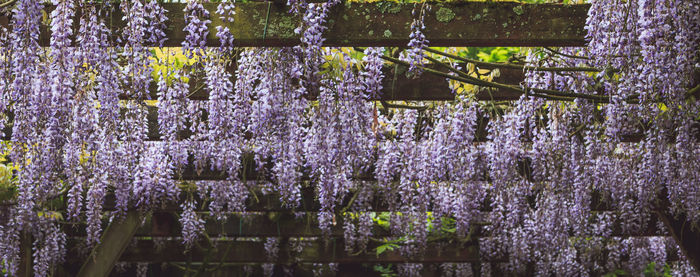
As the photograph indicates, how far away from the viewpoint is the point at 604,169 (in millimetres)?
5301

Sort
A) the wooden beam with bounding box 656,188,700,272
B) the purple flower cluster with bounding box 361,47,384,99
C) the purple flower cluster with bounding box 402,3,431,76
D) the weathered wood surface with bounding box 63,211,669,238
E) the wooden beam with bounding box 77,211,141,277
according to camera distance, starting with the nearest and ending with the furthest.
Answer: the purple flower cluster with bounding box 402,3,431,76 → the purple flower cluster with bounding box 361,47,384,99 → the wooden beam with bounding box 656,188,700,272 → the wooden beam with bounding box 77,211,141,277 → the weathered wood surface with bounding box 63,211,669,238

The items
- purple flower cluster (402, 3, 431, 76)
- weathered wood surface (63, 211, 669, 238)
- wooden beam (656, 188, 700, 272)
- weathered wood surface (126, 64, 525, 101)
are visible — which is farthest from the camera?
weathered wood surface (63, 211, 669, 238)

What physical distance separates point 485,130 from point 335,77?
168cm

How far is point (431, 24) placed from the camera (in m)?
3.19

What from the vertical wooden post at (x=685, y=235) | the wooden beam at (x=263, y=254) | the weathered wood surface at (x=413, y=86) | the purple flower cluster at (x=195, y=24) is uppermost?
the purple flower cluster at (x=195, y=24)

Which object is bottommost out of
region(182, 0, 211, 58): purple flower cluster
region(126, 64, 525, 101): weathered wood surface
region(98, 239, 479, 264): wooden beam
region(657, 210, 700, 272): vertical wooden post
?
region(98, 239, 479, 264): wooden beam

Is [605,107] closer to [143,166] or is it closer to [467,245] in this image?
[143,166]

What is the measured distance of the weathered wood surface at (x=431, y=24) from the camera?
317 centimetres

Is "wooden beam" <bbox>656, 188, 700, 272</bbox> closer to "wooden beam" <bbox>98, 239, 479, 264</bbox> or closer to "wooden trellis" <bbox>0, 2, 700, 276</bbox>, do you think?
"wooden trellis" <bbox>0, 2, 700, 276</bbox>

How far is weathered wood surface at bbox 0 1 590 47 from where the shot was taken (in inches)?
125

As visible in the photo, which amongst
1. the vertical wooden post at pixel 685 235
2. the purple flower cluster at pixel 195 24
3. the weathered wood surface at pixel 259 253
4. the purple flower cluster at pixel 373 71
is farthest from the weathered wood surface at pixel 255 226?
the purple flower cluster at pixel 195 24

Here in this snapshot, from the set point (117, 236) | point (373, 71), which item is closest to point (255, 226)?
point (117, 236)

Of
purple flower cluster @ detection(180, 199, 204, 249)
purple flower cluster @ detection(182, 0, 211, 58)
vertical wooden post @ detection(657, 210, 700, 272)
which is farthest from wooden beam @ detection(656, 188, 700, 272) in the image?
purple flower cluster @ detection(182, 0, 211, 58)

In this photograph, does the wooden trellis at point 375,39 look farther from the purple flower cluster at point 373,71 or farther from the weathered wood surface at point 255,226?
the purple flower cluster at point 373,71
